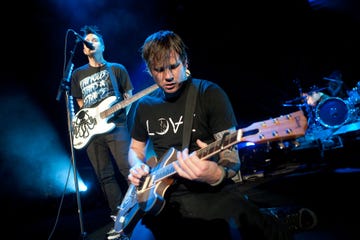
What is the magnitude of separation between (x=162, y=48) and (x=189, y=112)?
2.02 feet

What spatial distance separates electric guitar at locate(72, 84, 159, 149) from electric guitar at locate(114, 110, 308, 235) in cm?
154

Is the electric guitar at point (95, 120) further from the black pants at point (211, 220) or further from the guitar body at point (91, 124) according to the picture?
the black pants at point (211, 220)

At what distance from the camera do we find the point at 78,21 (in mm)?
6309

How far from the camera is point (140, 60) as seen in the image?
683cm

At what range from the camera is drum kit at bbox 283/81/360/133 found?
24.6 ft

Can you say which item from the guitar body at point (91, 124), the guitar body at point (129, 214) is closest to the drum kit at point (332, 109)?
the guitar body at point (91, 124)

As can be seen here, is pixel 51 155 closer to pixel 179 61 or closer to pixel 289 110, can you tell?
pixel 179 61

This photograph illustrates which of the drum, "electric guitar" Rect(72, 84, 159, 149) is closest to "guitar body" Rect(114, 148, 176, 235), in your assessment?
"electric guitar" Rect(72, 84, 159, 149)

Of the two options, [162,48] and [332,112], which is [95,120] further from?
[332,112]

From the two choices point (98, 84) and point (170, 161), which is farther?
point (98, 84)

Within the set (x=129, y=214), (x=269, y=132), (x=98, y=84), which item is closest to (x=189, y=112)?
(x=269, y=132)

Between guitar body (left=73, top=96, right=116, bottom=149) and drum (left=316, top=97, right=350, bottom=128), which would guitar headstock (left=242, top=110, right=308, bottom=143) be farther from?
drum (left=316, top=97, right=350, bottom=128)

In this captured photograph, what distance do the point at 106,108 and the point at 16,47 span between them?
12.1 feet

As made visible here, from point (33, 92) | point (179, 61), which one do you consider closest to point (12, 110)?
point (33, 92)
